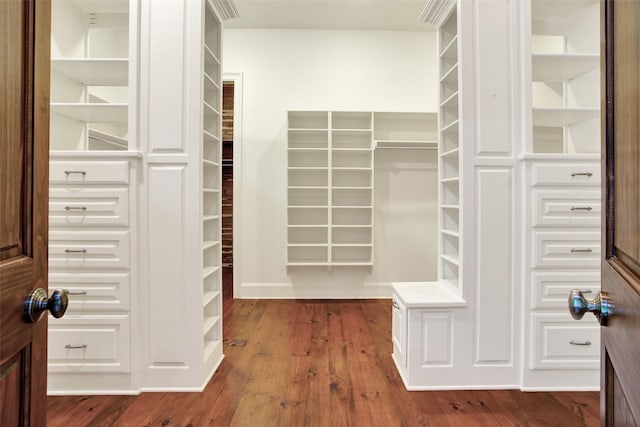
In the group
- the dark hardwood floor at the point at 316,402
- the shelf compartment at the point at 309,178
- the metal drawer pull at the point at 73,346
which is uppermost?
the shelf compartment at the point at 309,178

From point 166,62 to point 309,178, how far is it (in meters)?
2.07

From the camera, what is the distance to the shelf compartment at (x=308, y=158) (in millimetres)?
3875

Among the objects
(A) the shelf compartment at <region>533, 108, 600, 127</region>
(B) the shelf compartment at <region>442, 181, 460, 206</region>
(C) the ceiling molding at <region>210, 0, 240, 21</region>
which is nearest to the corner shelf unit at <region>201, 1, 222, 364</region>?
(C) the ceiling molding at <region>210, 0, 240, 21</region>

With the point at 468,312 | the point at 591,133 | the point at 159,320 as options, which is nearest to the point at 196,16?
the point at 159,320

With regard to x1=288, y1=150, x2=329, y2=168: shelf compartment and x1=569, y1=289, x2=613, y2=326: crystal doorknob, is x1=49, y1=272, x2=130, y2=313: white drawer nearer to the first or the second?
x1=569, y1=289, x2=613, y2=326: crystal doorknob

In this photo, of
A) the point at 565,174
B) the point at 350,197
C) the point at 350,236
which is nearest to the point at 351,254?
the point at 350,236

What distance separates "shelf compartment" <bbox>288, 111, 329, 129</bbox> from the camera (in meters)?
3.81

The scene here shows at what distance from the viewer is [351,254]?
3.90m

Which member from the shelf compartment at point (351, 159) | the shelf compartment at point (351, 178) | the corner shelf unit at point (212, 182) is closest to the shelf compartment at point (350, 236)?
the shelf compartment at point (351, 178)

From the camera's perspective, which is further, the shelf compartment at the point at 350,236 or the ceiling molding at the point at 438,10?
the shelf compartment at the point at 350,236

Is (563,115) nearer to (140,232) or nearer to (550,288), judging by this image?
(550,288)

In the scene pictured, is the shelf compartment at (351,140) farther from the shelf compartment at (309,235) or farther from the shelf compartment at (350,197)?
the shelf compartment at (309,235)

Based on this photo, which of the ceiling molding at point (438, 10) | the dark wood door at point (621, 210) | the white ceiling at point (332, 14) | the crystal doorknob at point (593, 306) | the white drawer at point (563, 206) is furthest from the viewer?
the white ceiling at point (332, 14)

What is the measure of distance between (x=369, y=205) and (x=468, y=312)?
1.95 m
